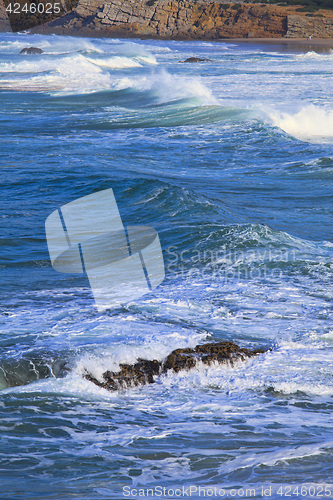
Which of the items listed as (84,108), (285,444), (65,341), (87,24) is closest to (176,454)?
(285,444)

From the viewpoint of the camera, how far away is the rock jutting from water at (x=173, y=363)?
4.28 meters

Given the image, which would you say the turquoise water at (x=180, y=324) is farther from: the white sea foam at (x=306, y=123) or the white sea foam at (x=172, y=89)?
the white sea foam at (x=172, y=89)

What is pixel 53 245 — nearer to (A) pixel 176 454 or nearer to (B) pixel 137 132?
(A) pixel 176 454

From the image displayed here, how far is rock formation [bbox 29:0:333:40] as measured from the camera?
7862 cm

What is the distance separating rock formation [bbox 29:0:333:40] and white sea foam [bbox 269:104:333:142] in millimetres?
65507

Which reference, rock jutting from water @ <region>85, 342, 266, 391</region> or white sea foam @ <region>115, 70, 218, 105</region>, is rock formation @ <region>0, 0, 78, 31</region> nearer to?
white sea foam @ <region>115, 70, 218, 105</region>

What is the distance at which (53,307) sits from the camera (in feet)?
18.5

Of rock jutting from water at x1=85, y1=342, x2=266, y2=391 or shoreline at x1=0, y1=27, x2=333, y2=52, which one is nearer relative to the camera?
rock jutting from water at x1=85, y1=342, x2=266, y2=391

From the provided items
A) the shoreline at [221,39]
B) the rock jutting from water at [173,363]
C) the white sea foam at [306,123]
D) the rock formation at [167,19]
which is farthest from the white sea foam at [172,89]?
the rock formation at [167,19]

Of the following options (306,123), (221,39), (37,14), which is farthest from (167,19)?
(306,123)

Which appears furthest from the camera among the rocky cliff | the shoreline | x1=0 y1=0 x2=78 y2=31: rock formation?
the rocky cliff

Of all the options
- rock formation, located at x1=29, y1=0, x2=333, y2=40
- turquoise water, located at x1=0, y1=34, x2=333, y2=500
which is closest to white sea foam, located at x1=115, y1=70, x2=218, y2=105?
turquoise water, located at x1=0, y1=34, x2=333, y2=500

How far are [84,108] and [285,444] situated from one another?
18098 mm

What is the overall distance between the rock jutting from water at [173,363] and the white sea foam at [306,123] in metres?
11.8
